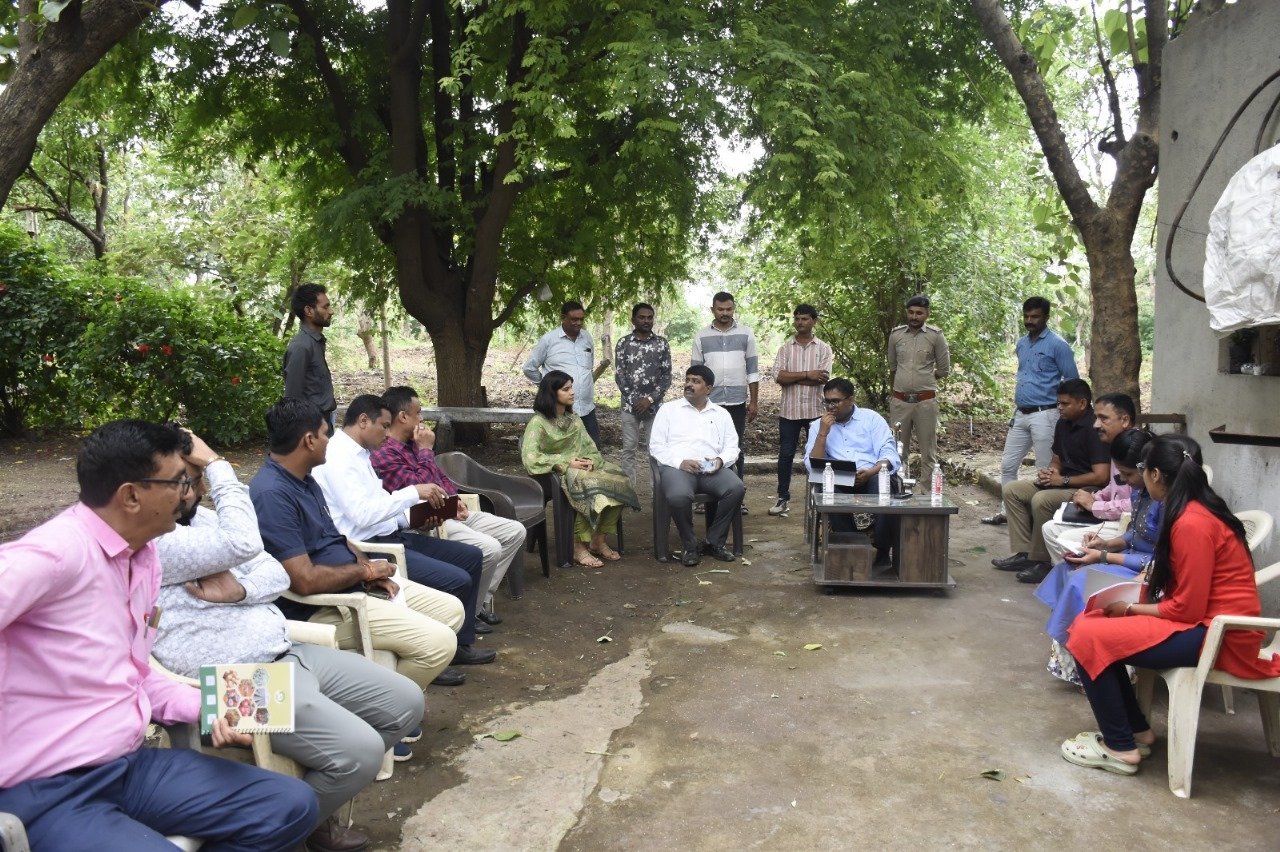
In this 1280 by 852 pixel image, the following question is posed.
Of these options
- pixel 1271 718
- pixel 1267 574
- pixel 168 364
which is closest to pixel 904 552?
pixel 1267 574

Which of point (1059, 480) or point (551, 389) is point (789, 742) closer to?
point (1059, 480)

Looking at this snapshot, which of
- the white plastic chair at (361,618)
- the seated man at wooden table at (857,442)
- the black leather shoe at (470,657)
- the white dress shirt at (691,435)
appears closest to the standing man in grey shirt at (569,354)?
the white dress shirt at (691,435)

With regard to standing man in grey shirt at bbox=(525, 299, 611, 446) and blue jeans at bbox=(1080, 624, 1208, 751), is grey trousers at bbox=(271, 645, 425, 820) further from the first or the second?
standing man in grey shirt at bbox=(525, 299, 611, 446)

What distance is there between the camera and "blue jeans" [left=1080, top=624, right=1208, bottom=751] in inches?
155

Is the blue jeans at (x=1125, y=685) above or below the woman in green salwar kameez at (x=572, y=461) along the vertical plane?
below

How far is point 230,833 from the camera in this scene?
269cm

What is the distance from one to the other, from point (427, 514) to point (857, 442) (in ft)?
10.6

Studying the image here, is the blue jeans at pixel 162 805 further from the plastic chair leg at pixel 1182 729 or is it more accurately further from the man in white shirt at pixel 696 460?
the man in white shirt at pixel 696 460

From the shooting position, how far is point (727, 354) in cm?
905

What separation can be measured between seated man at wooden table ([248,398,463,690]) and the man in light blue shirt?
5359mm

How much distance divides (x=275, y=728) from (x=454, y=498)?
309cm

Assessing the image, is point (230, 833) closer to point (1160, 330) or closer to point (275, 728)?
point (275, 728)

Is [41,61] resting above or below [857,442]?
above

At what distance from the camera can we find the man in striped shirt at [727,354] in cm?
905
